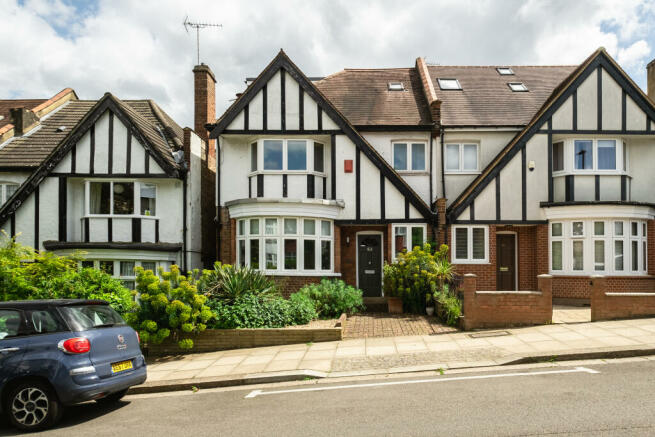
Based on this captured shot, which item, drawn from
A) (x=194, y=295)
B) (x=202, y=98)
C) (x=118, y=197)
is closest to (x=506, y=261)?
(x=194, y=295)

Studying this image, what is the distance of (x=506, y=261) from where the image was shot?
1778cm

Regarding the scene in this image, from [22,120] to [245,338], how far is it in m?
14.2

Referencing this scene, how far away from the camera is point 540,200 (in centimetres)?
1669

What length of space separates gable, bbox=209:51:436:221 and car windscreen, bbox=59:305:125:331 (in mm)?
9835

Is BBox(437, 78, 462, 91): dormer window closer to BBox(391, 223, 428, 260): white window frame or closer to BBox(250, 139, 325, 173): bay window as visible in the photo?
BBox(391, 223, 428, 260): white window frame

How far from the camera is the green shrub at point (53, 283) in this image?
38.1ft

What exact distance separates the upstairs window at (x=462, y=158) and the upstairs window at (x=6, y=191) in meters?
16.1

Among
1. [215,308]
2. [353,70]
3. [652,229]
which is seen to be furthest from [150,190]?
[652,229]

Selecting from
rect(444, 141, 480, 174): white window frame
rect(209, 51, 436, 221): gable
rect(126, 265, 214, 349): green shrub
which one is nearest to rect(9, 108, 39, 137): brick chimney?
rect(209, 51, 436, 221): gable

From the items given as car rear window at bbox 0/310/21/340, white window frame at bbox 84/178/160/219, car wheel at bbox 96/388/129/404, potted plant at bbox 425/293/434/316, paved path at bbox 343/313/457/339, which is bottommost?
car wheel at bbox 96/388/129/404

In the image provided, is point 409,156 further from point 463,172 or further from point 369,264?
point 369,264

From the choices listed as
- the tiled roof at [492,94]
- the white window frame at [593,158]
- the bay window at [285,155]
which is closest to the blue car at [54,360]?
the bay window at [285,155]

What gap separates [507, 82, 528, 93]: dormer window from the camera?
2018cm

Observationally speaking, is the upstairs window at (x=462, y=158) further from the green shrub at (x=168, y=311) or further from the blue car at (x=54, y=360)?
the blue car at (x=54, y=360)
